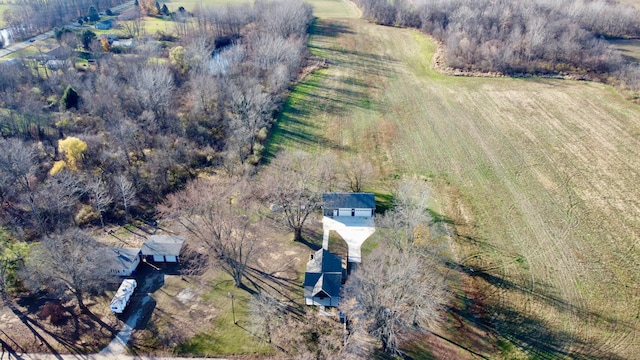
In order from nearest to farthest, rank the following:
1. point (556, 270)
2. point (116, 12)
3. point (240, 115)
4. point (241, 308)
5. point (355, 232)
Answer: point (241, 308), point (556, 270), point (355, 232), point (240, 115), point (116, 12)

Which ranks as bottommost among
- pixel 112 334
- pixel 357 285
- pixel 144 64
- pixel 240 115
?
pixel 112 334

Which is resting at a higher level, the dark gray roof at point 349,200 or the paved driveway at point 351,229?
the dark gray roof at point 349,200

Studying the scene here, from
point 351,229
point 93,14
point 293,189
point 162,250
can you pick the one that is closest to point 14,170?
point 162,250

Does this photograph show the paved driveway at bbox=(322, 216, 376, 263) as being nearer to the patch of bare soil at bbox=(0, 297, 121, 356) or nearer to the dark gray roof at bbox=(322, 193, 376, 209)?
the dark gray roof at bbox=(322, 193, 376, 209)

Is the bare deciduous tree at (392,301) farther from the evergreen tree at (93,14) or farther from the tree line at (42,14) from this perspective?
the evergreen tree at (93,14)

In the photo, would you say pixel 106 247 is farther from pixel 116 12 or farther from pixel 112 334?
pixel 116 12

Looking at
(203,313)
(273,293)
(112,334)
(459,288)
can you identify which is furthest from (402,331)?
(112,334)

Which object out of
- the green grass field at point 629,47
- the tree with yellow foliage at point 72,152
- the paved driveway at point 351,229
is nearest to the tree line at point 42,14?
the tree with yellow foliage at point 72,152
